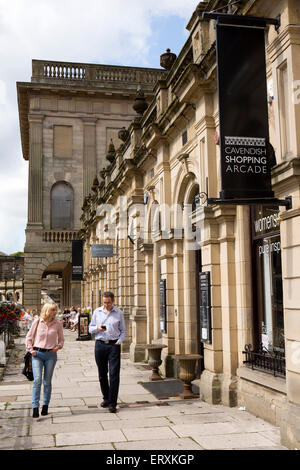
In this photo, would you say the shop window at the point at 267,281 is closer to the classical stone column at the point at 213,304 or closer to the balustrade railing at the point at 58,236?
the classical stone column at the point at 213,304

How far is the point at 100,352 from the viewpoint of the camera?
8336mm

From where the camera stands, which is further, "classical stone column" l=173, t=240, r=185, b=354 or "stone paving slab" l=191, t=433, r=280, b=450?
"classical stone column" l=173, t=240, r=185, b=354

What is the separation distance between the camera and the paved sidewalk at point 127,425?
622 centimetres

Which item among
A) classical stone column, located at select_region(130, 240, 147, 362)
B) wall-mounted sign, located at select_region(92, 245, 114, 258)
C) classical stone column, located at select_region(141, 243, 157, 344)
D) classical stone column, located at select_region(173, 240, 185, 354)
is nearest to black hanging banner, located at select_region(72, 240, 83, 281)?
wall-mounted sign, located at select_region(92, 245, 114, 258)

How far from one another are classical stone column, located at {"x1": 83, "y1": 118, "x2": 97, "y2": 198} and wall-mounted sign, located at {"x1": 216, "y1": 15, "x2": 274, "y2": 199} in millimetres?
32015

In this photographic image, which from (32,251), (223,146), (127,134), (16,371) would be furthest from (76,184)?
(223,146)

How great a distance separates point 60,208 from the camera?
37719mm

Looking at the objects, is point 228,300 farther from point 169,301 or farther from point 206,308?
point 169,301

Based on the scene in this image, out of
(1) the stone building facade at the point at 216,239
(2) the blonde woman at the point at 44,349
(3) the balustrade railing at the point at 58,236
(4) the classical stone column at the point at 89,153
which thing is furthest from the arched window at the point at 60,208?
(2) the blonde woman at the point at 44,349

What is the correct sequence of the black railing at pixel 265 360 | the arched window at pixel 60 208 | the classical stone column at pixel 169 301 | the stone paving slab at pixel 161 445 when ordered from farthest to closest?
the arched window at pixel 60 208, the classical stone column at pixel 169 301, the black railing at pixel 265 360, the stone paving slab at pixel 161 445

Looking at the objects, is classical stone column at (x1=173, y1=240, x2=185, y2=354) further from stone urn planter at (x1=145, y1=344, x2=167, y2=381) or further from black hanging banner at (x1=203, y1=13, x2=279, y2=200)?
black hanging banner at (x1=203, y1=13, x2=279, y2=200)

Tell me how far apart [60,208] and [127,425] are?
103 ft

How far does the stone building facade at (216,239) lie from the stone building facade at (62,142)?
2159cm

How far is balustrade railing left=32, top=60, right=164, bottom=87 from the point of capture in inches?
1495
